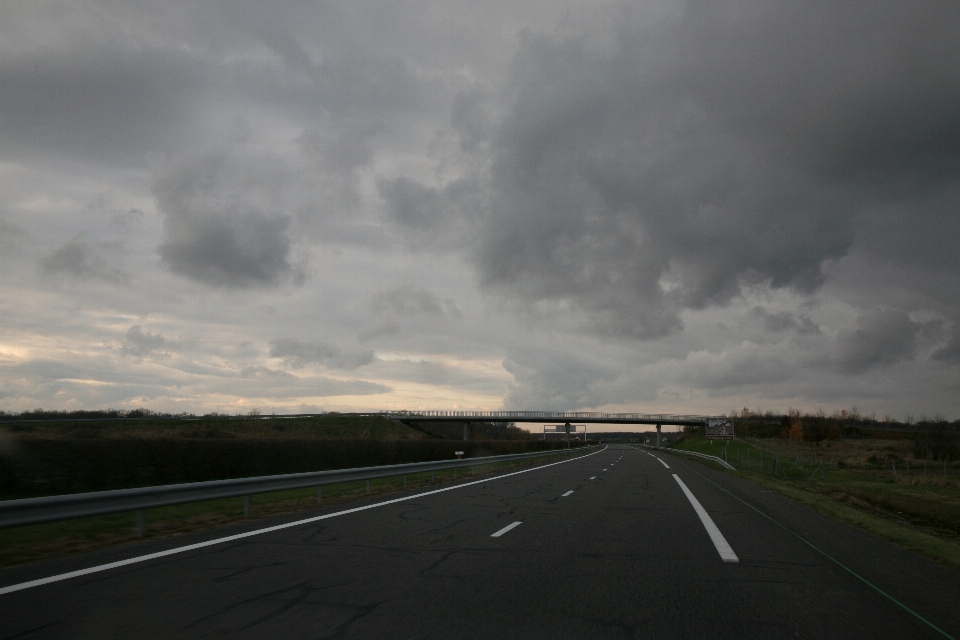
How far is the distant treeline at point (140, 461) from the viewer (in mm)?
23047

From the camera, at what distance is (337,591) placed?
6.98 m

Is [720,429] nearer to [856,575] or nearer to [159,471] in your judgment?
[159,471]

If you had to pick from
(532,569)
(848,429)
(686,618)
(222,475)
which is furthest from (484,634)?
(848,429)

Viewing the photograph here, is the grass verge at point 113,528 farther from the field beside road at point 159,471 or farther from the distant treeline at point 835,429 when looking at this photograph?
the distant treeline at point 835,429

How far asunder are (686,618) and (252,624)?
12.1 feet

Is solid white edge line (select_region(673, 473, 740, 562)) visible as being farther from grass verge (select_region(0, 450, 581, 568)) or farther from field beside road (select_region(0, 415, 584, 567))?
field beside road (select_region(0, 415, 584, 567))

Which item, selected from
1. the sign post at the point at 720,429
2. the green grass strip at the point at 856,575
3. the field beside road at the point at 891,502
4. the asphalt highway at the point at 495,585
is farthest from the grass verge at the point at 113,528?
the sign post at the point at 720,429

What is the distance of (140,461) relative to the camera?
27.3m

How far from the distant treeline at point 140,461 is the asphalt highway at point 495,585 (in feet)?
49.6

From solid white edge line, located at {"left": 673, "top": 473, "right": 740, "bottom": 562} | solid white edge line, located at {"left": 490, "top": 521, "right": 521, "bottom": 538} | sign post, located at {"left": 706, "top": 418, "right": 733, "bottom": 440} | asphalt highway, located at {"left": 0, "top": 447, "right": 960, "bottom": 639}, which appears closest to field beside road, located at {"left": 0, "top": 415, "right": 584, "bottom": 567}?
asphalt highway, located at {"left": 0, "top": 447, "right": 960, "bottom": 639}

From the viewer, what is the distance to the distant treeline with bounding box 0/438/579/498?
23.0 m

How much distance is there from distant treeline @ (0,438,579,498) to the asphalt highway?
15.1m

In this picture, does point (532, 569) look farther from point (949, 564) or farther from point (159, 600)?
point (949, 564)

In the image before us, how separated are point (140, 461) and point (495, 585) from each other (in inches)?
947
